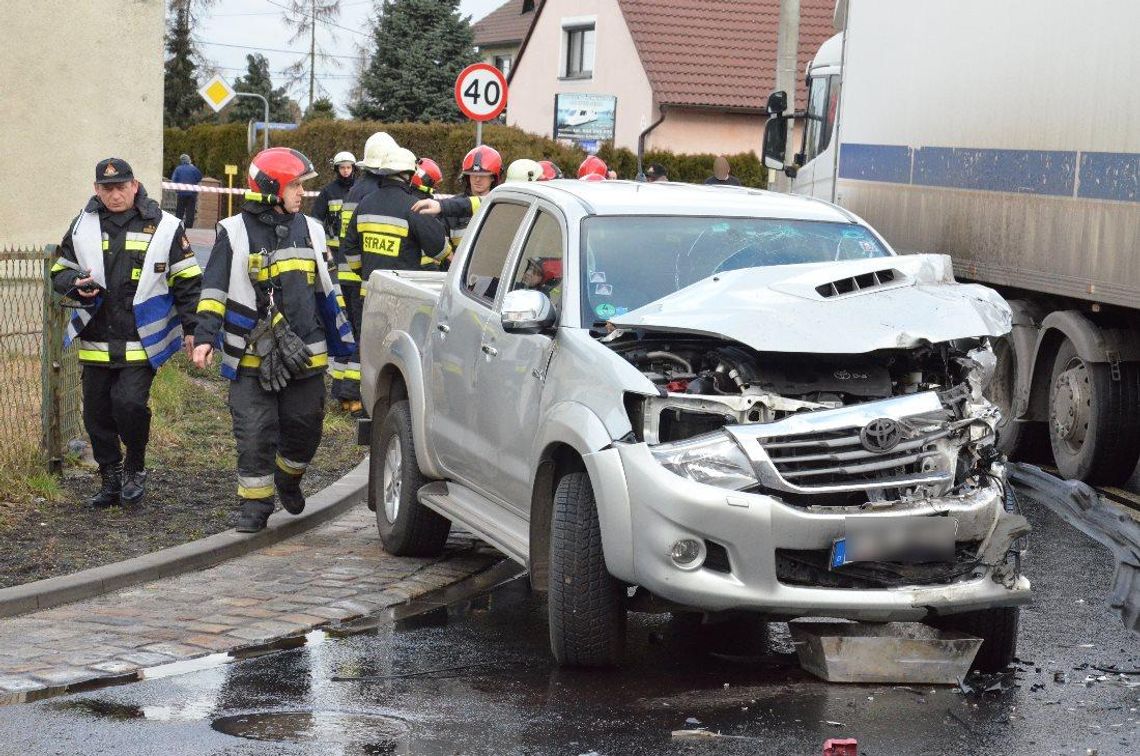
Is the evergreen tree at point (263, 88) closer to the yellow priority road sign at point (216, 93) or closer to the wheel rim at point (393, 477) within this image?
the yellow priority road sign at point (216, 93)

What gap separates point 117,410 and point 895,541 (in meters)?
4.80

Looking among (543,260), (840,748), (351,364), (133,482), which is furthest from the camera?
(351,364)

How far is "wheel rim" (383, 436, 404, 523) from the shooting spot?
343 inches

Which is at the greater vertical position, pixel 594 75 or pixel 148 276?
pixel 594 75

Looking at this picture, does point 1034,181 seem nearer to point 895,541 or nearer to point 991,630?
point 991,630

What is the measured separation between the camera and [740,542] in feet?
19.3

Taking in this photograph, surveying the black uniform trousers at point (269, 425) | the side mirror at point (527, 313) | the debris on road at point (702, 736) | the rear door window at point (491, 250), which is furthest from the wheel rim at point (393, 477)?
the debris on road at point (702, 736)

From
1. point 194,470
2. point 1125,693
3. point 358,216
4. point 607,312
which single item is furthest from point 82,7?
point 1125,693

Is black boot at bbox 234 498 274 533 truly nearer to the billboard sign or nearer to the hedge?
the hedge

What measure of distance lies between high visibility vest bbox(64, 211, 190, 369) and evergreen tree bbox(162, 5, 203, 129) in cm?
5949

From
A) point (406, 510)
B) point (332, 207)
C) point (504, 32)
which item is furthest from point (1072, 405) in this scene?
point (504, 32)

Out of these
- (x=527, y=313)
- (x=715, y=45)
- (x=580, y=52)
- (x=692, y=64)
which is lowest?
(x=527, y=313)

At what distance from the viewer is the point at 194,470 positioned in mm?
10570

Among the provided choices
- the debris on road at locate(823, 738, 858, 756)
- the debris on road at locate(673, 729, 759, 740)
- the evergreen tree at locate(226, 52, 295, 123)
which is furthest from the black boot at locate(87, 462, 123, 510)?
the evergreen tree at locate(226, 52, 295, 123)
